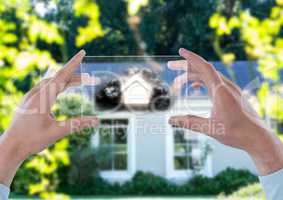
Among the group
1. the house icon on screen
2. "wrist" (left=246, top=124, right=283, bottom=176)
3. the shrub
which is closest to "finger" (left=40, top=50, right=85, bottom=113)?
"wrist" (left=246, top=124, right=283, bottom=176)

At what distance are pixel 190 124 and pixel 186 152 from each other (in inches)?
169

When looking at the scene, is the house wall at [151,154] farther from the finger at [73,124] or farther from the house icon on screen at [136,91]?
the finger at [73,124]

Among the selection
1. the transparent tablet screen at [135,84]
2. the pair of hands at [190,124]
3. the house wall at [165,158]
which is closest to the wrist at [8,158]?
the pair of hands at [190,124]

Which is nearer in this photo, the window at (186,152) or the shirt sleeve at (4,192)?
the shirt sleeve at (4,192)

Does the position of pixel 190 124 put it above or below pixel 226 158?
below

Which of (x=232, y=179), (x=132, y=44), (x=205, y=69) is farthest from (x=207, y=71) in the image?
(x=232, y=179)

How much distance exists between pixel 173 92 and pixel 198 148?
4.17 metres

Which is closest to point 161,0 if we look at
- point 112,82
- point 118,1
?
point 118,1

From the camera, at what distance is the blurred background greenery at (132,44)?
29.8 inches

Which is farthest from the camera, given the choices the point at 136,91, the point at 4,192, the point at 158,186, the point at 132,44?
the point at 158,186

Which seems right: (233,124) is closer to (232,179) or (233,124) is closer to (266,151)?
(266,151)

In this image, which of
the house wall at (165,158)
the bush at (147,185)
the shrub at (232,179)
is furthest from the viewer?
the house wall at (165,158)

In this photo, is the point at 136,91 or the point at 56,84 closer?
the point at 56,84

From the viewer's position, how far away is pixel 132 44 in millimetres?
4016
